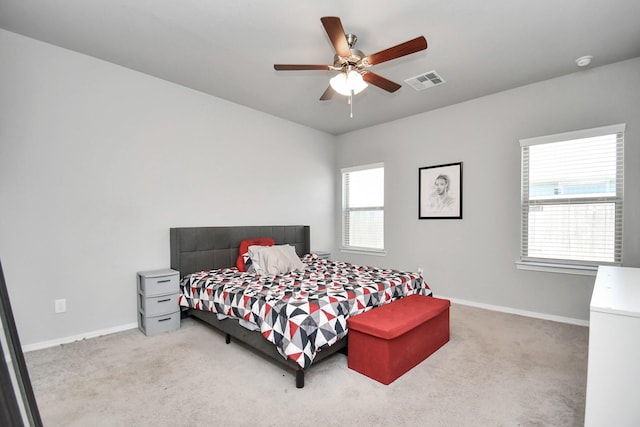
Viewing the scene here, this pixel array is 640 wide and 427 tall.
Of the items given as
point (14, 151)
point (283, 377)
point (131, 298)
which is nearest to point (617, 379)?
point (283, 377)

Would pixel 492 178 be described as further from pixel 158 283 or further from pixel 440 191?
pixel 158 283

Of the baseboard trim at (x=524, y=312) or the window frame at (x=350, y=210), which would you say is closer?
the baseboard trim at (x=524, y=312)

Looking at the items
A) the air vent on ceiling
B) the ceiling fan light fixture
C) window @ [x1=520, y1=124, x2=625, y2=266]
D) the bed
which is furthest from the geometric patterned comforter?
the air vent on ceiling

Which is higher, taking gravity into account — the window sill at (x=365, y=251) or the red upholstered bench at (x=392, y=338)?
the window sill at (x=365, y=251)

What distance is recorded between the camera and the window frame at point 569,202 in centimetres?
317

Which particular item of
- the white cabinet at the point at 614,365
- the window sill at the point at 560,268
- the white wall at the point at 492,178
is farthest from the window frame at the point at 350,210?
the white cabinet at the point at 614,365

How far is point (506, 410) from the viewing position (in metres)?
1.93

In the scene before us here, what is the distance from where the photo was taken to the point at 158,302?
317 centimetres

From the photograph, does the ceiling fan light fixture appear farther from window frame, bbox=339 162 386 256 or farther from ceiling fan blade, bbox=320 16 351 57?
window frame, bbox=339 162 386 256

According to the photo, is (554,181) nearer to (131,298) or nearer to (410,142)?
(410,142)

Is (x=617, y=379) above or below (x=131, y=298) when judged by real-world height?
above

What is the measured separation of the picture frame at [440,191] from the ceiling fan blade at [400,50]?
8.21 ft

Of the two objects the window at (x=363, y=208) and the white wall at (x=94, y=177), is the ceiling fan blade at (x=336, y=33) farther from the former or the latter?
the window at (x=363, y=208)

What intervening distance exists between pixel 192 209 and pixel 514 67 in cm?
403
